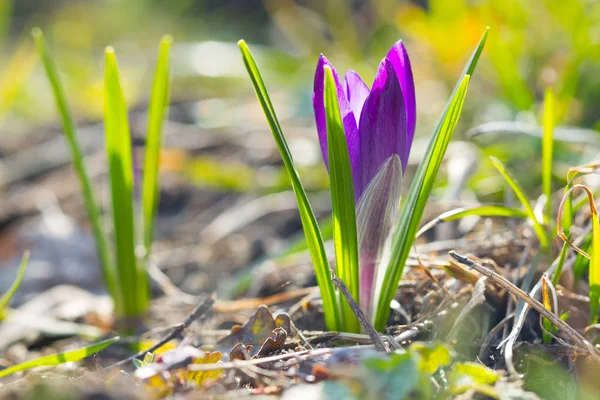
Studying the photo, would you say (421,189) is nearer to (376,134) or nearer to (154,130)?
(376,134)

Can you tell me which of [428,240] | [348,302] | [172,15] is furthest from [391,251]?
[172,15]

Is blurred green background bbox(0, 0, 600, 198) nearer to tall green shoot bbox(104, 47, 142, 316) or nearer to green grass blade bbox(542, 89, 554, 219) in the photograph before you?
green grass blade bbox(542, 89, 554, 219)

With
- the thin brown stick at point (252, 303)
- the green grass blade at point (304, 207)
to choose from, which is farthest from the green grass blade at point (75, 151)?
the green grass blade at point (304, 207)

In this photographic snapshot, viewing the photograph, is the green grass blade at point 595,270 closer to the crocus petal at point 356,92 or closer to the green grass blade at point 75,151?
the crocus petal at point 356,92

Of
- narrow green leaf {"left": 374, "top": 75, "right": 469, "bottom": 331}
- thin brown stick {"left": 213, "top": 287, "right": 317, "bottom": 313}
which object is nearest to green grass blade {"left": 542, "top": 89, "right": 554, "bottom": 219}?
narrow green leaf {"left": 374, "top": 75, "right": 469, "bottom": 331}

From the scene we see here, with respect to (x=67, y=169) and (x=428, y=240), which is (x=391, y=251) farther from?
(x=67, y=169)

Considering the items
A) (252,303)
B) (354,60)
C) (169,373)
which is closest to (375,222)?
(169,373)
